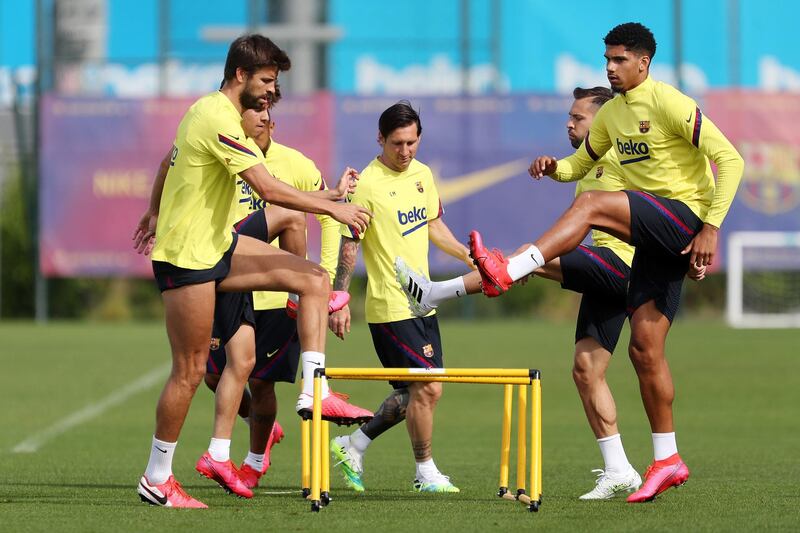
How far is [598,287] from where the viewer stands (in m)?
8.58

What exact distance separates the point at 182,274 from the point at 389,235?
1614 millimetres

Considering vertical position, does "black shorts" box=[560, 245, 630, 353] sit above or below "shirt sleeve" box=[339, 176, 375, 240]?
below

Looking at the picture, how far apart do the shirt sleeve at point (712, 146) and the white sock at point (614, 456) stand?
4.93 ft

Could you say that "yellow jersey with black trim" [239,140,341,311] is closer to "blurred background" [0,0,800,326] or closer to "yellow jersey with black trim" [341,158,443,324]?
"yellow jersey with black trim" [341,158,443,324]

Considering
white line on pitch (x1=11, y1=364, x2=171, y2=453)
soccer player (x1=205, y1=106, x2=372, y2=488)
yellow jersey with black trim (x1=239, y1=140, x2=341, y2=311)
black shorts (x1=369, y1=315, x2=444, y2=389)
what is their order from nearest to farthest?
black shorts (x1=369, y1=315, x2=444, y2=389) → soccer player (x1=205, y1=106, x2=372, y2=488) → yellow jersey with black trim (x1=239, y1=140, x2=341, y2=311) → white line on pitch (x1=11, y1=364, x2=171, y2=453)

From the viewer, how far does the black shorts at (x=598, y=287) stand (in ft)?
27.8

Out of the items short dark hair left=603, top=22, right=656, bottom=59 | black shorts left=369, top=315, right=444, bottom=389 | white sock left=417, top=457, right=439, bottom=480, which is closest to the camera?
short dark hair left=603, top=22, right=656, bottom=59

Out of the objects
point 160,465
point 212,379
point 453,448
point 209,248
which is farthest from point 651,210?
point 453,448

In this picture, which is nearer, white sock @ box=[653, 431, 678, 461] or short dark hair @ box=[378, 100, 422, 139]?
white sock @ box=[653, 431, 678, 461]

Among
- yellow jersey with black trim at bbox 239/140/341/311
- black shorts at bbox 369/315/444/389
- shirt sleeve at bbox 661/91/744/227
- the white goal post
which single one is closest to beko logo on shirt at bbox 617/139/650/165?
shirt sleeve at bbox 661/91/744/227

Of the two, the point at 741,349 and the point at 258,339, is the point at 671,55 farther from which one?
the point at 258,339

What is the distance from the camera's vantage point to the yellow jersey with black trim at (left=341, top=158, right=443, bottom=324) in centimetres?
874

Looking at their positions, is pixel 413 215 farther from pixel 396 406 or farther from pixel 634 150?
pixel 634 150

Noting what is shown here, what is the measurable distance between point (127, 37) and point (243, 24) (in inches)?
103
